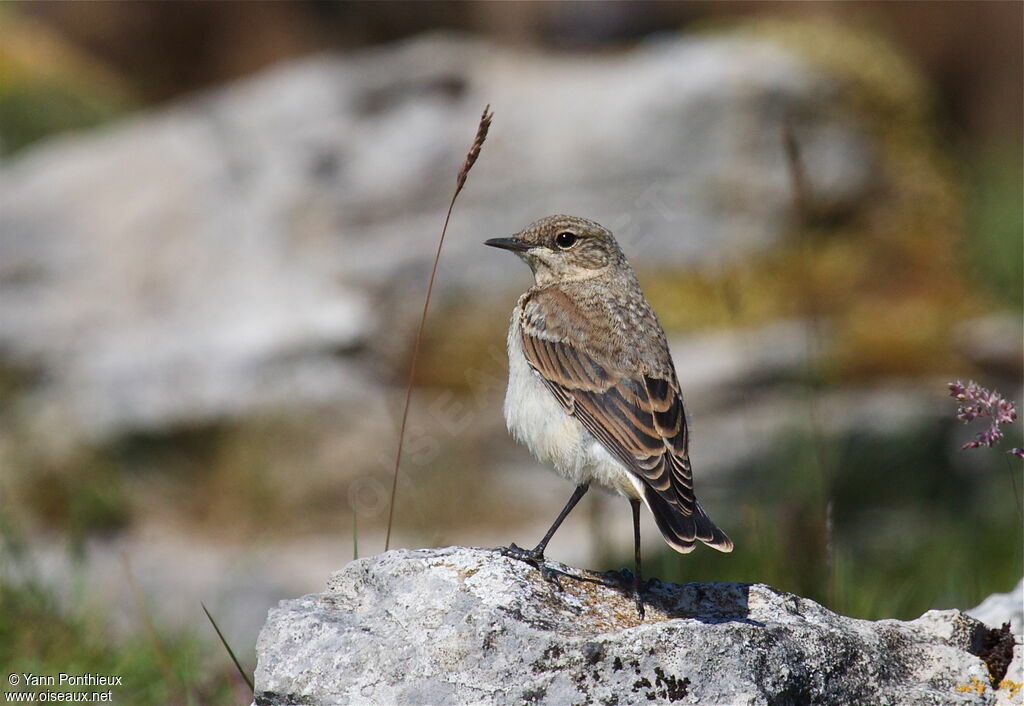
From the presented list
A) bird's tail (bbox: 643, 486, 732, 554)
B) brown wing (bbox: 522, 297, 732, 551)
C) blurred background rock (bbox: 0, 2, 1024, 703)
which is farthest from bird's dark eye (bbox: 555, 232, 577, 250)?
blurred background rock (bbox: 0, 2, 1024, 703)

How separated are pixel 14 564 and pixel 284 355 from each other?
430cm

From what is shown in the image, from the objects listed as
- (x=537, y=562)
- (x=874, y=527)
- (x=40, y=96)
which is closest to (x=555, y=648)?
(x=537, y=562)

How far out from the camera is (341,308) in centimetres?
1077

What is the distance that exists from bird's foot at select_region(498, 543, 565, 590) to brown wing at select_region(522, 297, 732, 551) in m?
0.42

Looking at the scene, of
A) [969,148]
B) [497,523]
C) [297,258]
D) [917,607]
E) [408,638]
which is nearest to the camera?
[408,638]

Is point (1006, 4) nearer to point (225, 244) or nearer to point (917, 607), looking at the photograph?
point (225, 244)

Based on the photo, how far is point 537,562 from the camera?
4.19 m

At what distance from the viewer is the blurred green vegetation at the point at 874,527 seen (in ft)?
18.5

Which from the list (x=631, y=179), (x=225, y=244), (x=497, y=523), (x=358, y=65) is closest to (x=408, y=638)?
(x=497, y=523)

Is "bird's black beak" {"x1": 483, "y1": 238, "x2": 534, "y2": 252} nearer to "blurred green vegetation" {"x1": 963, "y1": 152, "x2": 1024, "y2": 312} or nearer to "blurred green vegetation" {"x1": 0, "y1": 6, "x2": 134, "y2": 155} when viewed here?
"blurred green vegetation" {"x1": 963, "y1": 152, "x2": 1024, "y2": 312}

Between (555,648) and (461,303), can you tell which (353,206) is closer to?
(461,303)

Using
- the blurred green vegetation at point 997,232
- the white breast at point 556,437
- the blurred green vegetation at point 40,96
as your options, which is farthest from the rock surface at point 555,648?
the blurred green vegetation at point 40,96

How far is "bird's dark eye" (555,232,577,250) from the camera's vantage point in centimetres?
561

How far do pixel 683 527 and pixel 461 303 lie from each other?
22.0ft
